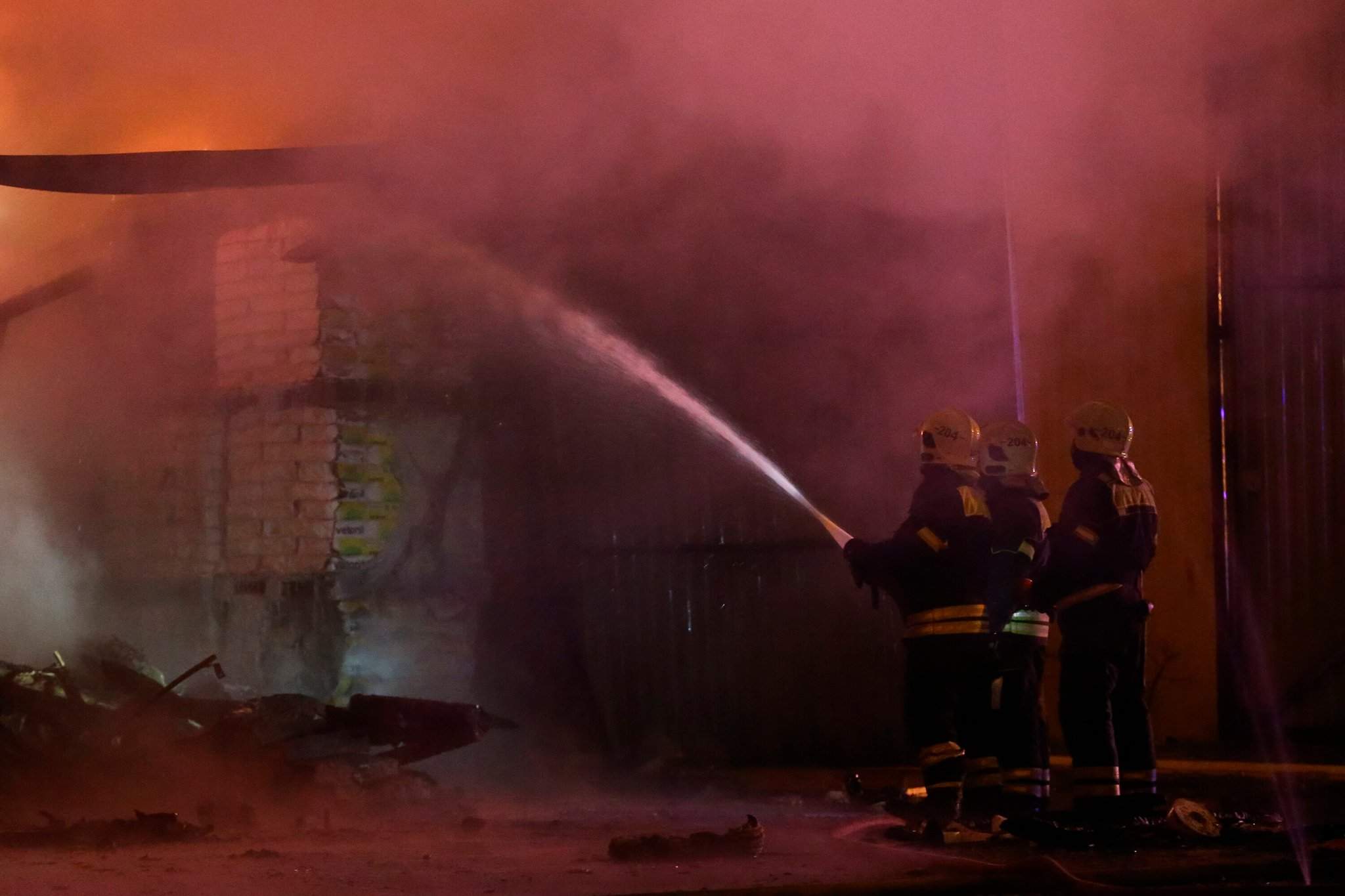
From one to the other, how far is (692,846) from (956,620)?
1358 millimetres

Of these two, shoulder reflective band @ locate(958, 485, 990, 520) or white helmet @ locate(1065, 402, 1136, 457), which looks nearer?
shoulder reflective band @ locate(958, 485, 990, 520)

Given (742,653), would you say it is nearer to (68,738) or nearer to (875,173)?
(875,173)

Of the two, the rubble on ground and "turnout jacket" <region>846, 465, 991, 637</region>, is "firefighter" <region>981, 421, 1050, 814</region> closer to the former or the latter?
"turnout jacket" <region>846, 465, 991, 637</region>

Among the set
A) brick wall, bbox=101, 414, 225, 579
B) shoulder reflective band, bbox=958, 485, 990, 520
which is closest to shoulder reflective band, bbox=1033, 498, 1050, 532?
shoulder reflective band, bbox=958, 485, 990, 520

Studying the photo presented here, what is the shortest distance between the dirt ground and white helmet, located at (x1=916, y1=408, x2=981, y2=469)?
4.66 ft

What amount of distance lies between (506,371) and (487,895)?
11.4 feet

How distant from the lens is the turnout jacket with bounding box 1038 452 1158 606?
5375 mm

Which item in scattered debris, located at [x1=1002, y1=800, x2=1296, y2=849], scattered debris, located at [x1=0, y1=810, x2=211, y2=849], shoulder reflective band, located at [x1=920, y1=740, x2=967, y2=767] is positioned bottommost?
scattered debris, located at [x1=1002, y1=800, x2=1296, y2=849]

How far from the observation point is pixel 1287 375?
7262mm

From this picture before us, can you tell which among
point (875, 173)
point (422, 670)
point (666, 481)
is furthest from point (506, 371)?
point (875, 173)

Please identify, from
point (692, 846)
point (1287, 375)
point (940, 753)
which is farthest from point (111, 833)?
point (1287, 375)

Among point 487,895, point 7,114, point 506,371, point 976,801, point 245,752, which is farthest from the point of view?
point 7,114

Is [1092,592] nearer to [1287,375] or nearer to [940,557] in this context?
[940,557]

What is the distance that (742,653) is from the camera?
6957mm
